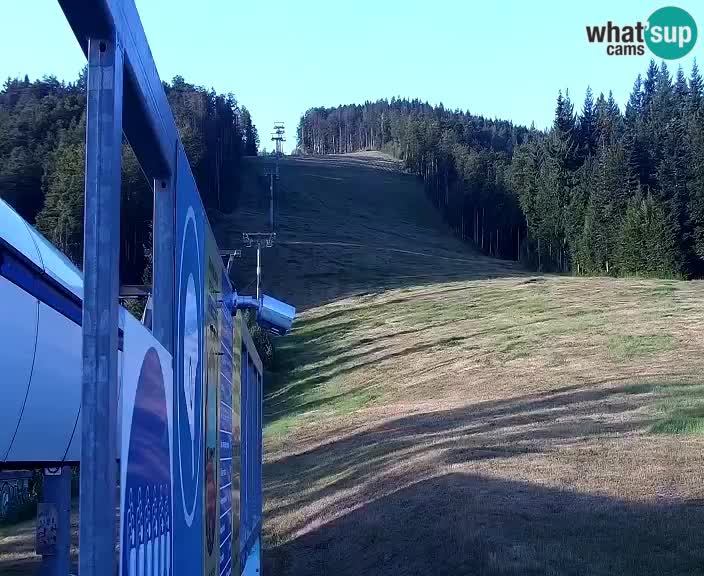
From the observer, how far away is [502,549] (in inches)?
439

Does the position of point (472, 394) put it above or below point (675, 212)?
below

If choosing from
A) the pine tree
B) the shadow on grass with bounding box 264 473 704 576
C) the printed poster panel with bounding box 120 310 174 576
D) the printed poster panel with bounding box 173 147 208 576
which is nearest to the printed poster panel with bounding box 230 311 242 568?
the printed poster panel with bounding box 173 147 208 576

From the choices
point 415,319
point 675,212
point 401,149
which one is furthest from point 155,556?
point 401,149

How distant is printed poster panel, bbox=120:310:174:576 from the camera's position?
6.23 ft

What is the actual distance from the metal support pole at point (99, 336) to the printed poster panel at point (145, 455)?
65mm

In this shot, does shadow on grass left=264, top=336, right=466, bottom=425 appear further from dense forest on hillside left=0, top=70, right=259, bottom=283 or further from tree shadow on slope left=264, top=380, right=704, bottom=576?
dense forest on hillside left=0, top=70, right=259, bottom=283

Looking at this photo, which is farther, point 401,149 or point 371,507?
point 401,149

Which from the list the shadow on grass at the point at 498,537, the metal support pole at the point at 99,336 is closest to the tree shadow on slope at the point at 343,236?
the shadow on grass at the point at 498,537

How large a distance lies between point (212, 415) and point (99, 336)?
5.80 ft

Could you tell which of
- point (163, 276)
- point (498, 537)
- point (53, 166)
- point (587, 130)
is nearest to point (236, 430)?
point (53, 166)

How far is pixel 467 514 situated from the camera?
12758 millimetres

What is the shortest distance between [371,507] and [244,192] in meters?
75.7

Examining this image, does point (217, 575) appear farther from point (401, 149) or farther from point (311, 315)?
point (401, 149)

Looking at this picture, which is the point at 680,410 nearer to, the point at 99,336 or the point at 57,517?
the point at 57,517
